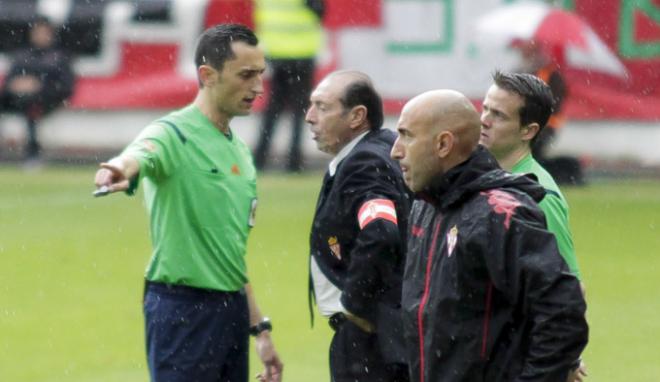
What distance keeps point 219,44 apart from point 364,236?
113 cm

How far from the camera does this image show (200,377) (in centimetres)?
677

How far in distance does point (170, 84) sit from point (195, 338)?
15565 mm

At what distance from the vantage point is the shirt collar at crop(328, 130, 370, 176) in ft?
23.1

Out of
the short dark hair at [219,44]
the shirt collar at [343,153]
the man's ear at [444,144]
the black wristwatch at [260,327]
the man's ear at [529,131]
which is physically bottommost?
the black wristwatch at [260,327]

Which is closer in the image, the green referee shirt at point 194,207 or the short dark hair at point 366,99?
the green referee shirt at point 194,207

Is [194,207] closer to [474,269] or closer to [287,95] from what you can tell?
[474,269]

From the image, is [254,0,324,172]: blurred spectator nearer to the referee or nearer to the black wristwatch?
the black wristwatch

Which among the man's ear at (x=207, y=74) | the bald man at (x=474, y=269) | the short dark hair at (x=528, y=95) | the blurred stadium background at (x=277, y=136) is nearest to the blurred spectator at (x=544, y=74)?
the blurred stadium background at (x=277, y=136)

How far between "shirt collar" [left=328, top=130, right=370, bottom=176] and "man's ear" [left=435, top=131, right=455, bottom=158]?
174cm

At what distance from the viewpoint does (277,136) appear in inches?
855

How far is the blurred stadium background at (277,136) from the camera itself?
14008 mm

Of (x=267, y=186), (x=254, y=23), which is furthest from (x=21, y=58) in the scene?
(x=267, y=186)

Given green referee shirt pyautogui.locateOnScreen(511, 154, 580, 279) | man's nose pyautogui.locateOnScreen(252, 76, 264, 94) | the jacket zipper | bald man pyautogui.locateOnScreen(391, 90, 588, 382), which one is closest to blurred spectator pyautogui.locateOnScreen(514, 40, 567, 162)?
man's nose pyautogui.locateOnScreen(252, 76, 264, 94)

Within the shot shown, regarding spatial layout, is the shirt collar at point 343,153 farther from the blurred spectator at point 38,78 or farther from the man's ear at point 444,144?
the blurred spectator at point 38,78
